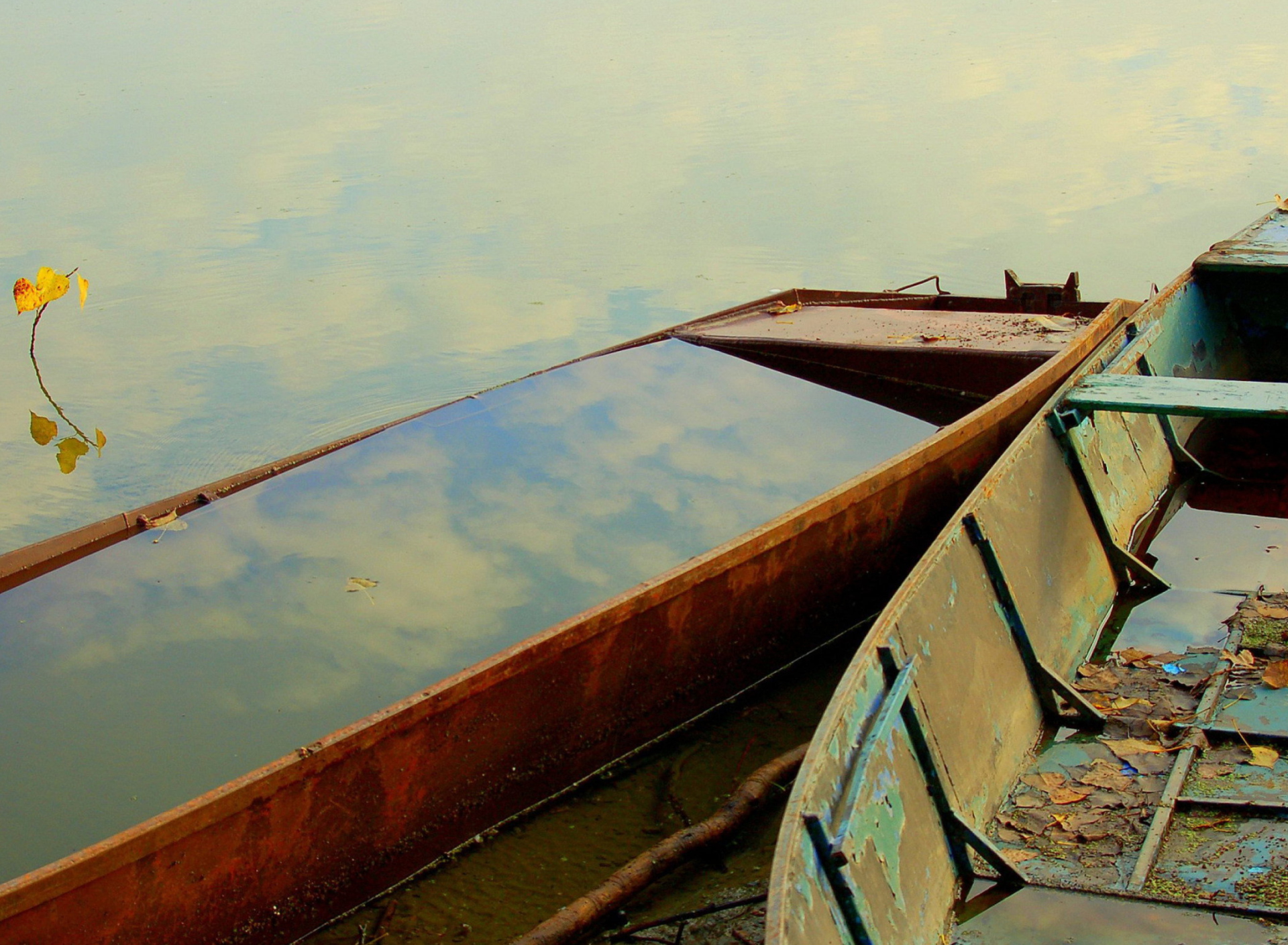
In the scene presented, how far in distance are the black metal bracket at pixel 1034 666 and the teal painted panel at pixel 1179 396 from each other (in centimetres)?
122

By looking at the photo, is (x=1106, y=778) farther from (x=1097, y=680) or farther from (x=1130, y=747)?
(x=1097, y=680)

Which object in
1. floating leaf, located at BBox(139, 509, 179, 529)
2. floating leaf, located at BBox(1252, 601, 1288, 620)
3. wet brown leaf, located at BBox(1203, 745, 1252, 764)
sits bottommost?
floating leaf, located at BBox(1252, 601, 1288, 620)

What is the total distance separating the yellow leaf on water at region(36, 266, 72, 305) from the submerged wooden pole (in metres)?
7.32

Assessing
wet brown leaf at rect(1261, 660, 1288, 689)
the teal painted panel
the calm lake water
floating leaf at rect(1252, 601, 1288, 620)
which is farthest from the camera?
the calm lake water

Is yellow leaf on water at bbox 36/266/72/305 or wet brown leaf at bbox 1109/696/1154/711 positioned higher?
yellow leaf on water at bbox 36/266/72/305

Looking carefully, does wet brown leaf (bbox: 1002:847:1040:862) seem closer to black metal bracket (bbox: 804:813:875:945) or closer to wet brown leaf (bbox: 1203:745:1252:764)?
wet brown leaf (bbox: 1203:745:1252:764)

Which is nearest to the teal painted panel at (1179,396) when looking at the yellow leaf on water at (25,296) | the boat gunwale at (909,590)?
the boat gunwale at (909,590)

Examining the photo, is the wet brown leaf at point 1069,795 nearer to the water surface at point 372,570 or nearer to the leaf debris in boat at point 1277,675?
the leaf debris in boat at point 1277,675

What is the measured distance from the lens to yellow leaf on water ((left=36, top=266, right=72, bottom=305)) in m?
9.16

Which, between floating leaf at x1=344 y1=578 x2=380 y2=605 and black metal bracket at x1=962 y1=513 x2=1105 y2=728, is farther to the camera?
floating leaf at x1=344 y1=578 x2=380 y2=605

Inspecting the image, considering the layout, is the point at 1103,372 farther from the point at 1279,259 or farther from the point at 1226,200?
the point at 1226,200

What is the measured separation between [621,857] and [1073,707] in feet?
6.06

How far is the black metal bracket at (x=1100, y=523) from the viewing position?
206 inches

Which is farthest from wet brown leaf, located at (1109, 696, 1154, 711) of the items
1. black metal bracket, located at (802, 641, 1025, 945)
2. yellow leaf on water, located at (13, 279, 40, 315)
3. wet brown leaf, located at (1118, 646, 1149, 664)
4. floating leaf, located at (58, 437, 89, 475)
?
yellow leaf on water, located at (13, 279, 40, 315)
